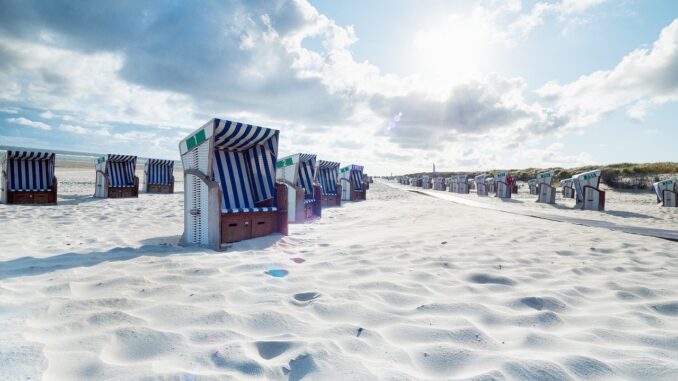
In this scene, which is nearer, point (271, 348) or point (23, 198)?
point (271, 348)

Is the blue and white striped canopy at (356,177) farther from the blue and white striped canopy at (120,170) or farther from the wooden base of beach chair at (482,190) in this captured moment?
the wooden base of beach chair at (482,190)

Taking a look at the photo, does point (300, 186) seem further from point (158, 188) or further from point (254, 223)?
point (158, 188)

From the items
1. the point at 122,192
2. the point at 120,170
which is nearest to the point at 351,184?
the point at 122,192

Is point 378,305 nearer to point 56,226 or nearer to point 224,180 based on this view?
point 224,180

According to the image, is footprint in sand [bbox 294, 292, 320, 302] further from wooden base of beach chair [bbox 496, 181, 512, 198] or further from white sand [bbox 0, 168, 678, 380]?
wooden base of beach chair [bbox 496, 181, 512, 198]

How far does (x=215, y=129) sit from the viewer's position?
477 cm

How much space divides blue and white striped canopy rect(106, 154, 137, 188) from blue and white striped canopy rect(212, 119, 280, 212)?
10027 mm

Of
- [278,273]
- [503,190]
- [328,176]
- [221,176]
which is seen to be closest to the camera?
[278,273]

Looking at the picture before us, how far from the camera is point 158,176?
55.9 feet

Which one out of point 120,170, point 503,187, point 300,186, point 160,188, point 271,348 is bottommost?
point 271,348

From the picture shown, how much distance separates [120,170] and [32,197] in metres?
3.78

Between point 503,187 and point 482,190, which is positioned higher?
point 503,187

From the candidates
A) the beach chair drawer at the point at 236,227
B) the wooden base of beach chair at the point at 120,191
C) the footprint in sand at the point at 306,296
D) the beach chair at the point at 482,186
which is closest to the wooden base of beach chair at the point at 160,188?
the wooden base of beach chair at the point at 120,191

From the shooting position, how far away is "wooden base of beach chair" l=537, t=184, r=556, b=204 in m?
16.4
